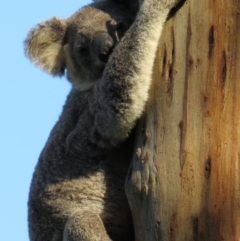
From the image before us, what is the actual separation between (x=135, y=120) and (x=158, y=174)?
480mm

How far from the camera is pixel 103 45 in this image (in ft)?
14.3

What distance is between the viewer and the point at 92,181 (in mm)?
4188

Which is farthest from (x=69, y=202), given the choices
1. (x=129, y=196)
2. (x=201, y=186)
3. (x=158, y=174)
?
(x=201, y=186)

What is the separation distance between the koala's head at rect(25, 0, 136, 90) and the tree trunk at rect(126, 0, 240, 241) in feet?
3.47

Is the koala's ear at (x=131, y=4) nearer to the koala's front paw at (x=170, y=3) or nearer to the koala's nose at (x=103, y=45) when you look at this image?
the koala's nose at (x=103, y=45)

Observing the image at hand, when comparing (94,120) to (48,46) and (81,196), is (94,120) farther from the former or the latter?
(48,46)

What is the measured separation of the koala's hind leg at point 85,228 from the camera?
380 centimetres

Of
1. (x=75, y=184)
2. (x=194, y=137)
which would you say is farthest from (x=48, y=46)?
(x=194, y=137)

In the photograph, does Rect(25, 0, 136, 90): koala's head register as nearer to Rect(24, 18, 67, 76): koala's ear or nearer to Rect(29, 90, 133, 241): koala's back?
Rect(24, 18, 67, 76): koala's ear

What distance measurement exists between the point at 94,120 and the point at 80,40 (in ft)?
3.39

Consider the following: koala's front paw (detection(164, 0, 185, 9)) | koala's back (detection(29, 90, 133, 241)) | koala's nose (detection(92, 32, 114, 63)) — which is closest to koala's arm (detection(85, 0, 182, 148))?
koala's front paw (detection(164, 0, 185, 9))

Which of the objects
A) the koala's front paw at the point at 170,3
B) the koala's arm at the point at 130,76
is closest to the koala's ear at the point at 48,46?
the koala's arm at the point at 130,76

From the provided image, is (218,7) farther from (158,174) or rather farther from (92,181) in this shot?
(92,181)

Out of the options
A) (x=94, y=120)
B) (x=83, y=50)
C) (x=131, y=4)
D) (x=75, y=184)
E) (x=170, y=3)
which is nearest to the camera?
(x=170, y=3)
